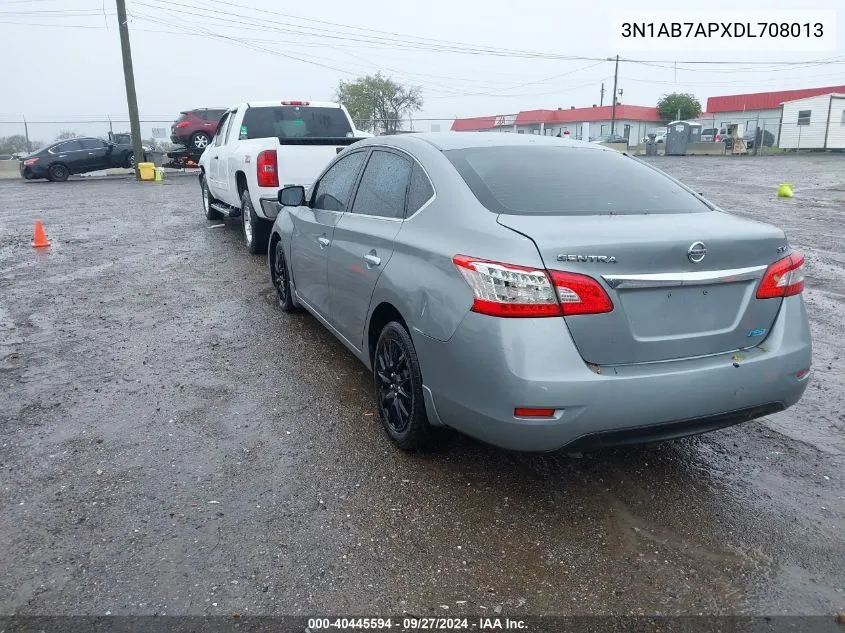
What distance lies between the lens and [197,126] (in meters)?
26.8

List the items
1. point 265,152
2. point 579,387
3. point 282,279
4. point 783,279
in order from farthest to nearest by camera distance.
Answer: point 265,152
point 282,279
point 783,279
point 579,387

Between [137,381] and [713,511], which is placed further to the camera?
[137,381]

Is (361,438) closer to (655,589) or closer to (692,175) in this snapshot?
(655,589)

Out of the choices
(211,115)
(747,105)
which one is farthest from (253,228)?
(747,105)

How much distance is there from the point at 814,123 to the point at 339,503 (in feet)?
169

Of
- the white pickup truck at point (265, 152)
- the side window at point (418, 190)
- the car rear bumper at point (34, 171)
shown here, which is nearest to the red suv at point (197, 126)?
the car rear bumper at point (34, 171)

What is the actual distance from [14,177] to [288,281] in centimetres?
2834

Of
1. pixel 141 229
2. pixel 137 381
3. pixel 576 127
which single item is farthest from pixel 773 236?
pixel 576 127

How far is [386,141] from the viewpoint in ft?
14.9

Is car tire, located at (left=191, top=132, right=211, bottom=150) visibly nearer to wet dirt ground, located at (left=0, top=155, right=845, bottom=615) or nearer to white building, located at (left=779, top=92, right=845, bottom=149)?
wet dirt ground, located at (left=0, top=155, right=845, bottom=615)

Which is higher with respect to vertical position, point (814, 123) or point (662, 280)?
point (814, 123)

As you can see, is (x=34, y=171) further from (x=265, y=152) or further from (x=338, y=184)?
(x=338, y=184)

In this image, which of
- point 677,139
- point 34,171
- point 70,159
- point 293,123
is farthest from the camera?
point 677,139

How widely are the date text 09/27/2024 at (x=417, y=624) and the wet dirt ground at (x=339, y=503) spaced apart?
0.05 meters
